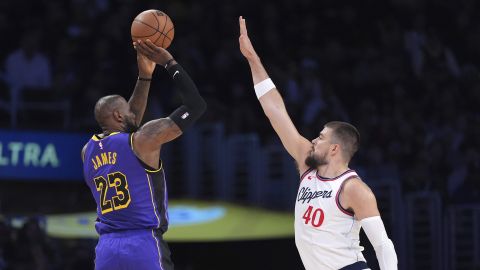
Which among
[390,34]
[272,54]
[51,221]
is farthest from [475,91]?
[51,221]

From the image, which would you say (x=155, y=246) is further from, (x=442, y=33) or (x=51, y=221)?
(x=442, y=33)

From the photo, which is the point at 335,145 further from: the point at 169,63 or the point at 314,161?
the point at 169,63

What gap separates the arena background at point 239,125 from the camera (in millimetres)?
10492

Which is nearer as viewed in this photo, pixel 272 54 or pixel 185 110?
pixel 185 110

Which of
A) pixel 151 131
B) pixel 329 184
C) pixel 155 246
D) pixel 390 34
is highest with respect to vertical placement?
pixel 390 34

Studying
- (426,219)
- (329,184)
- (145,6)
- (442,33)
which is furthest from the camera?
(442,33)

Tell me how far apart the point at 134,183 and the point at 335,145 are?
1.30 m

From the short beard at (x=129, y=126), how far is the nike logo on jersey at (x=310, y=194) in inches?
48.6

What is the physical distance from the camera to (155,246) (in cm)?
576

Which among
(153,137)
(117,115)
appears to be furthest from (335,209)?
(117,115)

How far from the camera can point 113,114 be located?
600cm

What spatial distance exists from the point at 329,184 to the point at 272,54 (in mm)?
7856

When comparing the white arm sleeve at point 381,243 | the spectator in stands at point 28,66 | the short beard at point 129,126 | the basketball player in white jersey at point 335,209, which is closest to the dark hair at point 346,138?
the basketball player in white jersey at point 335,209

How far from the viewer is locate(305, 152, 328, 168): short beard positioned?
570cm
